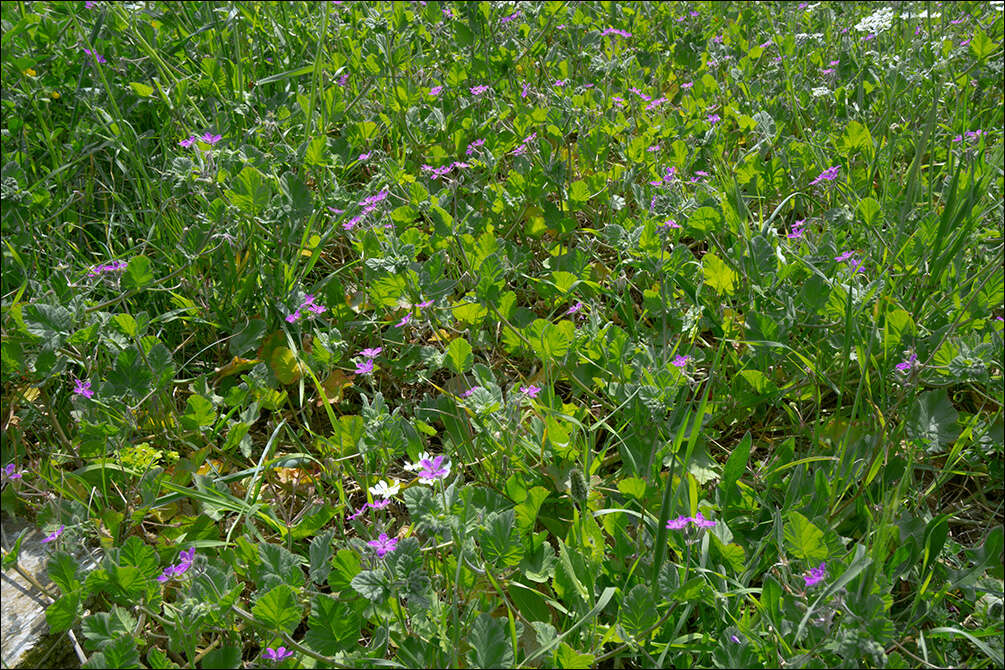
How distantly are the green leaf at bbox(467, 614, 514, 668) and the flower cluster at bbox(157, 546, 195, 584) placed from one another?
55cm

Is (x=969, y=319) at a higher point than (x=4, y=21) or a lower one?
lower

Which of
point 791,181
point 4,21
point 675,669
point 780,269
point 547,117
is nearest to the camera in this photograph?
point 675,669

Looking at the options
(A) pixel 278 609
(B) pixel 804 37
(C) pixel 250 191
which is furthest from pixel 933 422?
(B) pixel 804 37

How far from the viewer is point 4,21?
3689 mm

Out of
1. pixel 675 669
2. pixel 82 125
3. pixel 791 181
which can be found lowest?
pixel 675 669

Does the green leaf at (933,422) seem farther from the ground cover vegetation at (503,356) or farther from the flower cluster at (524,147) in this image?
the flower cluster at (524,147)

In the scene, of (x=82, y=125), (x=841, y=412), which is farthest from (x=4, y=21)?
(x=841, y=412)

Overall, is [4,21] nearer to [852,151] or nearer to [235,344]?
[235,344]

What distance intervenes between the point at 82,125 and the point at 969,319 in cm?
273

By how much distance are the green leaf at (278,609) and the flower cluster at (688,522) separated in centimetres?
66

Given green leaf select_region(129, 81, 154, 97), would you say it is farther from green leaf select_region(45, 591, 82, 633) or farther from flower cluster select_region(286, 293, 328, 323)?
green leaf select_region(45, 591, 82, 633)

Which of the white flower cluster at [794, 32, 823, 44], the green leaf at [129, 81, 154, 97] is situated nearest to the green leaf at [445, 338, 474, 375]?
the green leaf at [129, 81, 154, 97]

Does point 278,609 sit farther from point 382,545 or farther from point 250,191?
point 250,191

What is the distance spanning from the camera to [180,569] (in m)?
1.55
